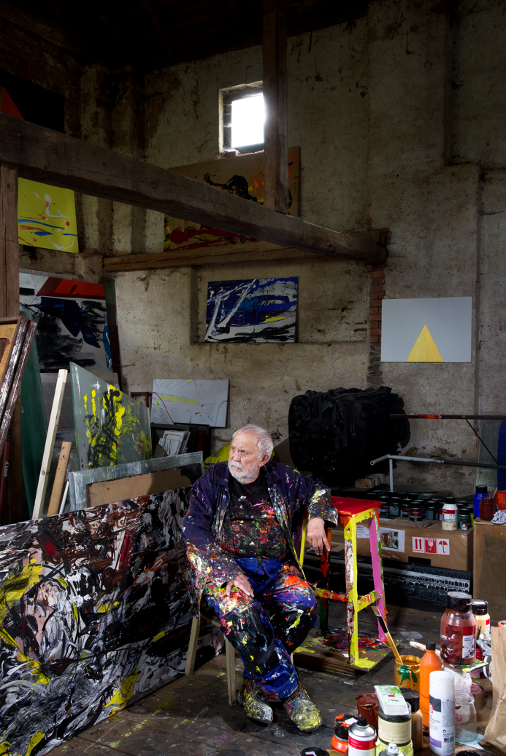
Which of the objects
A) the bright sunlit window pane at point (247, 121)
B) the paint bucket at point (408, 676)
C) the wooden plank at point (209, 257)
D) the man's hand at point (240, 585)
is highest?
the bright sunlit window pane at point (247, 121)

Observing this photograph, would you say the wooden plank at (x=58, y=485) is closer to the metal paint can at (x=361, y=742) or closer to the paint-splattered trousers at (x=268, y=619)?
the paint-splattered trousers at (x=268, y=619)

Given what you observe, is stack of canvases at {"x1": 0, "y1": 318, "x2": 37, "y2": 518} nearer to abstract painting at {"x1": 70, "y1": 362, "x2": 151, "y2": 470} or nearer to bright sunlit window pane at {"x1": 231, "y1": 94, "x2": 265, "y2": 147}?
abstract painting at {"x1": 70, "y1": 362, "x2": 151, "y2": 470}

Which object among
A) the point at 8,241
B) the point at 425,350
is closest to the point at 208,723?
the point at 8,241

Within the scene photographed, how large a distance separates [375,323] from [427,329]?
1.74 ft

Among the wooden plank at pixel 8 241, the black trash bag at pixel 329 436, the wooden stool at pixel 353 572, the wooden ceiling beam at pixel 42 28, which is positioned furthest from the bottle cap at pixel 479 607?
the wooden ceiling beam at pixel 42 28

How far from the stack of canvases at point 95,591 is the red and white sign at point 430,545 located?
4.78ft

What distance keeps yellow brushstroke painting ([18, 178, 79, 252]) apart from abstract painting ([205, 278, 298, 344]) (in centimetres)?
183

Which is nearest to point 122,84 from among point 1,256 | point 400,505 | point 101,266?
point 101,266

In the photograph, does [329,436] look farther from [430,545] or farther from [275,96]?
[275,96]

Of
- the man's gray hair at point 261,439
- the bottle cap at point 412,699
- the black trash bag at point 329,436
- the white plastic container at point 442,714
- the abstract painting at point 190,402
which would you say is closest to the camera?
the white plastic container at point 442,714

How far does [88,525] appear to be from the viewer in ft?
8.87

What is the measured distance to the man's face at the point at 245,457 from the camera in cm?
294

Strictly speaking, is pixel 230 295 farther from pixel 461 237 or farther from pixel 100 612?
pixel 100 612

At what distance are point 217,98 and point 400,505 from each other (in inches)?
211
